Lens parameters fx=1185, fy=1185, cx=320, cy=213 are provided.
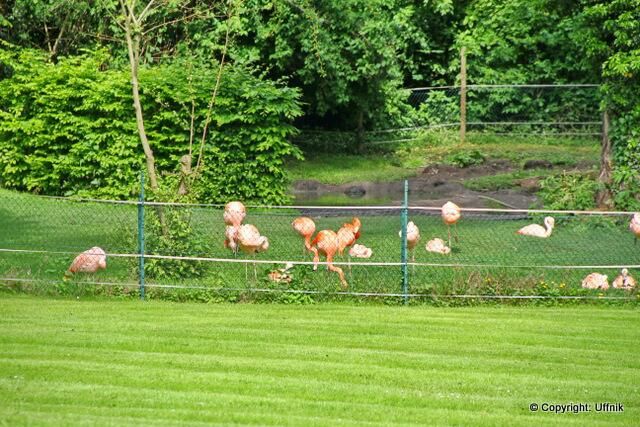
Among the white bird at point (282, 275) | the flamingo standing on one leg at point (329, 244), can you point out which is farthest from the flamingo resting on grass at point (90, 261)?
the flamingo standing on one leg at point (329, 244)

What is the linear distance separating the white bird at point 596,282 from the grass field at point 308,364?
1.31 feet

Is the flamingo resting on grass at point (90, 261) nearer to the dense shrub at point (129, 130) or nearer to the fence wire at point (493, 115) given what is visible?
the dense shrub at point (129, 130)

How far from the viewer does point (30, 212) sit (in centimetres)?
1767

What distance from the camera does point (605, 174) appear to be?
1862cm

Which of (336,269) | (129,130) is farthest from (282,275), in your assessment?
(129,130)

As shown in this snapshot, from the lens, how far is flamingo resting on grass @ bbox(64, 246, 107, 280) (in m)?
13.2

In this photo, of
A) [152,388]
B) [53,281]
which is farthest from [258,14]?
[152,388]

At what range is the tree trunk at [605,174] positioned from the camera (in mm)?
18438

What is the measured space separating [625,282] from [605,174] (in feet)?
18.6

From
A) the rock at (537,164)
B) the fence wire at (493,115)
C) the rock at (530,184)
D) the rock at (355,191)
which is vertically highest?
the fence wire at (493,115)

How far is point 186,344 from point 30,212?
8.05 metres

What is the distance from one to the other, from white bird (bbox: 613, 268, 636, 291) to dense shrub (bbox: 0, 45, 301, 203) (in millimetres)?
7522

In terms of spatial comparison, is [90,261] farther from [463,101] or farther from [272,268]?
[463,101]

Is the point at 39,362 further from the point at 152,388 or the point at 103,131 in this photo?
the point at 103,131
